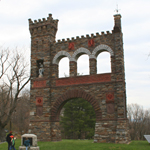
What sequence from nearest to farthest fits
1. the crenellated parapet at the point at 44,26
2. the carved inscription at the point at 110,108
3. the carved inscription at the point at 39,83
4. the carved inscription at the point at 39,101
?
the carved inscription at the point at 110,108 < the carved inscription at the point at 39,101 < the carved inscription at the point at 39,83 < the crenellated parapet at the point at 44,26

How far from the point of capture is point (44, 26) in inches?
839

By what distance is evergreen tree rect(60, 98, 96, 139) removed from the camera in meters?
31.3

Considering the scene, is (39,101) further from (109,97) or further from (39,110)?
(109,97)

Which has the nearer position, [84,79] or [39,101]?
[84,79]

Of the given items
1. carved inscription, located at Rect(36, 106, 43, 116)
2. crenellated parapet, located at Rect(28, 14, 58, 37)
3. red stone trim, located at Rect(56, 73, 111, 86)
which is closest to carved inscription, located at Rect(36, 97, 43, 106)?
carved inscription, located at Rect(36, 106, 43, 116)

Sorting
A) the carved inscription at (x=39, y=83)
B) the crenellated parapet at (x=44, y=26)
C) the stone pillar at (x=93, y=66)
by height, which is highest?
the crenellated parapet at (x=44, y=26)

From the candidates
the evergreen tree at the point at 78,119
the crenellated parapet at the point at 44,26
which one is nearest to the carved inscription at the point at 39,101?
the crenellated parapet at the point at 44,26

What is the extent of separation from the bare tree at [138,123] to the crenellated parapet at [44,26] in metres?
27.8

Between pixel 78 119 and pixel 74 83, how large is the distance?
43.3ft

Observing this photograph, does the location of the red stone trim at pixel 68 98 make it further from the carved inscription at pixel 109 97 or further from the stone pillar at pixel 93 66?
→ the stone pillar at pixel 93 66

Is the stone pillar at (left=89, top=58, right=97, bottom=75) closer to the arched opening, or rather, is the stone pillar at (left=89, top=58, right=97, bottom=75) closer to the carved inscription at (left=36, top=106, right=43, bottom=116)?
the arched opening

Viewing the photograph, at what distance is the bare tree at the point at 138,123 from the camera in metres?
42.7

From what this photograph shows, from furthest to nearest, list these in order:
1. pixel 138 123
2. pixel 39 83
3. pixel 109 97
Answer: pixel 138 123, pixel 39 83, pixel 109 97

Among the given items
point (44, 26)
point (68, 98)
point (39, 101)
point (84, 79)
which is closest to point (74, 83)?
point (84, 79)
